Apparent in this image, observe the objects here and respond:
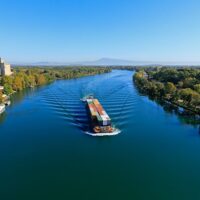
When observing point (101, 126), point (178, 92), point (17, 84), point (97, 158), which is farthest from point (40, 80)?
point (97, 158)

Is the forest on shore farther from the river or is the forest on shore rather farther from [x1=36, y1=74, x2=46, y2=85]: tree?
[x1=36, y1=74, x2=46, y2=85]: tree

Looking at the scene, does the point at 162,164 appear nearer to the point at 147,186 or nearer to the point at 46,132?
the point at 147,186

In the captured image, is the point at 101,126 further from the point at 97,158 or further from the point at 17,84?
the point at 17,84

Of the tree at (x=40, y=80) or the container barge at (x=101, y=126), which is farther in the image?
the tree at (x=40, y=80)

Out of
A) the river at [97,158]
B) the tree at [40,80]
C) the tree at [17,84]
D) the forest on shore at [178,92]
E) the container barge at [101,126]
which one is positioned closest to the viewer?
the river at [97,158]

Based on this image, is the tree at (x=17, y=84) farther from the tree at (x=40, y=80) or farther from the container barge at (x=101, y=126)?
the container barge at (x=101, y=126)

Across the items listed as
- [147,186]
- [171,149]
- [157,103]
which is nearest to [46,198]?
[147,186]

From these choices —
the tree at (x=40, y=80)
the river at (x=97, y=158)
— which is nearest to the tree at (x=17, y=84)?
the tree at (x=40, y=80)

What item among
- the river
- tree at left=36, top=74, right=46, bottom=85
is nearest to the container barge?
the river
